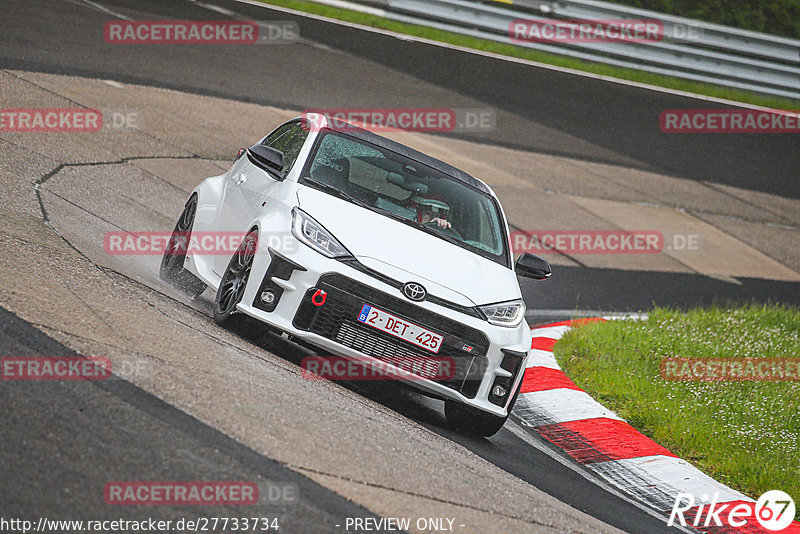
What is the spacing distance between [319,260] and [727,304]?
22.3ft

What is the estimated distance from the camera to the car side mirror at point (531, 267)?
718 cm

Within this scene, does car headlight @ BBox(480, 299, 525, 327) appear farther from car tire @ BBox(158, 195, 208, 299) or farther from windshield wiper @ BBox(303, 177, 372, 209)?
car tire @ BBox(158, 195, 208, 299)

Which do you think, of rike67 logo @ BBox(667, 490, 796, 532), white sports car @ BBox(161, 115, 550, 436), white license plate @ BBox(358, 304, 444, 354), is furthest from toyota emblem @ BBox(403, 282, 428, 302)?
rike67 logo @ BBox(667, 490, 796, 532)

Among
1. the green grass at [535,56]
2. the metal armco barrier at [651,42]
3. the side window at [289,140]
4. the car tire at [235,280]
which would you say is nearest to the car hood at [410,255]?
the car tire at [235,280]

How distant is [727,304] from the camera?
37.7ft

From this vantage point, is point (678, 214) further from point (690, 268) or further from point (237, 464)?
point (237, 464)

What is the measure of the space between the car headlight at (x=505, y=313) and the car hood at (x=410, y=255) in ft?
0.14

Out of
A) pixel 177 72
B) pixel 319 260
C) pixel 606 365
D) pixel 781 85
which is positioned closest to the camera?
pixel 319 260

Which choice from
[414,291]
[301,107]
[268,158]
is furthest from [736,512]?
[301,107]

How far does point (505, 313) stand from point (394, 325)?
80 centimetres

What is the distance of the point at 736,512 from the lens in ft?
20.2

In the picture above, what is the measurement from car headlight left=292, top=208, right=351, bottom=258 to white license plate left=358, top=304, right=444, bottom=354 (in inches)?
15.6

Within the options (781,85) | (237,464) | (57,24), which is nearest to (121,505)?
(237,464)

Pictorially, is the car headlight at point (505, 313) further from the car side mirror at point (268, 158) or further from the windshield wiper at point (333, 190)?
the car side mirror at point (268, 158)
